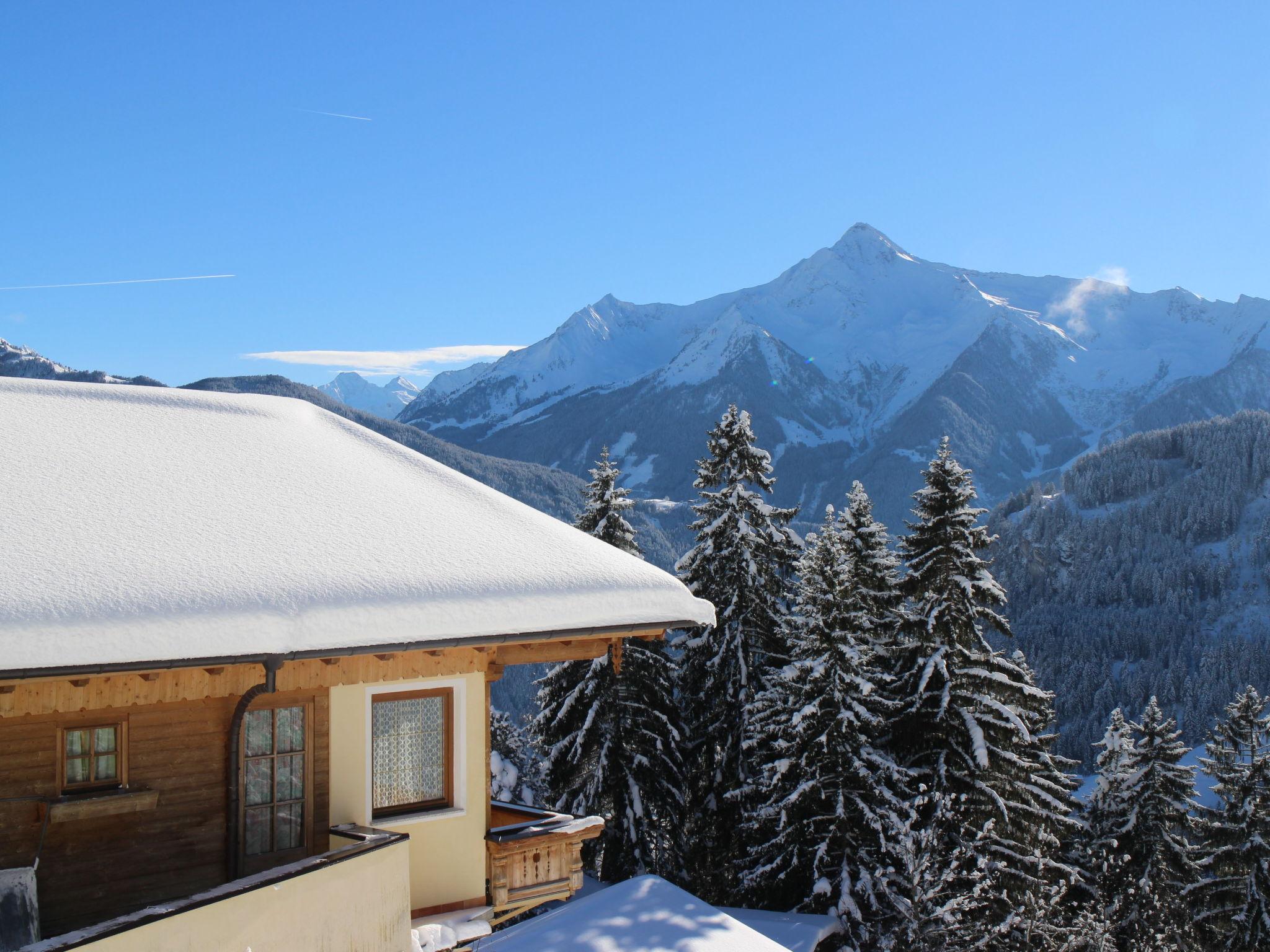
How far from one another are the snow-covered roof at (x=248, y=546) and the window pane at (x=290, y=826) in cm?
189

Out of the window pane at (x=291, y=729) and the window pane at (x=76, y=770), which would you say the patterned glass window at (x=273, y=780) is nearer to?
the window pane at (x=291, y=729)

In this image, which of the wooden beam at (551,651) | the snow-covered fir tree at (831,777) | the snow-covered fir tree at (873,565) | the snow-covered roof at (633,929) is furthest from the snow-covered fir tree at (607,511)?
the wooden beam at (551,651)

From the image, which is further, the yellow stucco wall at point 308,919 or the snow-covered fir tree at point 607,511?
the snow-covered fir tree at point 607,511

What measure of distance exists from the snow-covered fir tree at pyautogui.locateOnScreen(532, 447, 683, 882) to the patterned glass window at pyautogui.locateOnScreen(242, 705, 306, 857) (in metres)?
15.5

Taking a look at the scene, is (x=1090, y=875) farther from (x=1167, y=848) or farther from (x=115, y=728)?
(x=115, y=728)

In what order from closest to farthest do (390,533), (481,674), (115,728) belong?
(115,728)
(390,533)
(481,674)

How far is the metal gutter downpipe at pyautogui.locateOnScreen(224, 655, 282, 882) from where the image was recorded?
6.46m

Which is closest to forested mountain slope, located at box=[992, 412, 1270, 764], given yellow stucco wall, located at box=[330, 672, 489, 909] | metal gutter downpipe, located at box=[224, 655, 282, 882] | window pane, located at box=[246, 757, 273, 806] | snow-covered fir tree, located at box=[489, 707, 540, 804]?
snow-covered fir tree, located at box=[489, 707, 540, 804]

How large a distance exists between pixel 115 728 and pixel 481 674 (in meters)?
2.68

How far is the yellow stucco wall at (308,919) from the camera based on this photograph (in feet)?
17.3

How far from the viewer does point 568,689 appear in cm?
2397

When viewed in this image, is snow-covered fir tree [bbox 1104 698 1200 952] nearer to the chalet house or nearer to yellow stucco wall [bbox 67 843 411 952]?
the chalet house

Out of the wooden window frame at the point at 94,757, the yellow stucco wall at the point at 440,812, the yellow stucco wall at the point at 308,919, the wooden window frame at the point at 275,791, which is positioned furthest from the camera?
the yellow stucco wall at the point at 440,812

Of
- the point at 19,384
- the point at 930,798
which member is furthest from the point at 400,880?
the point at 930,798
